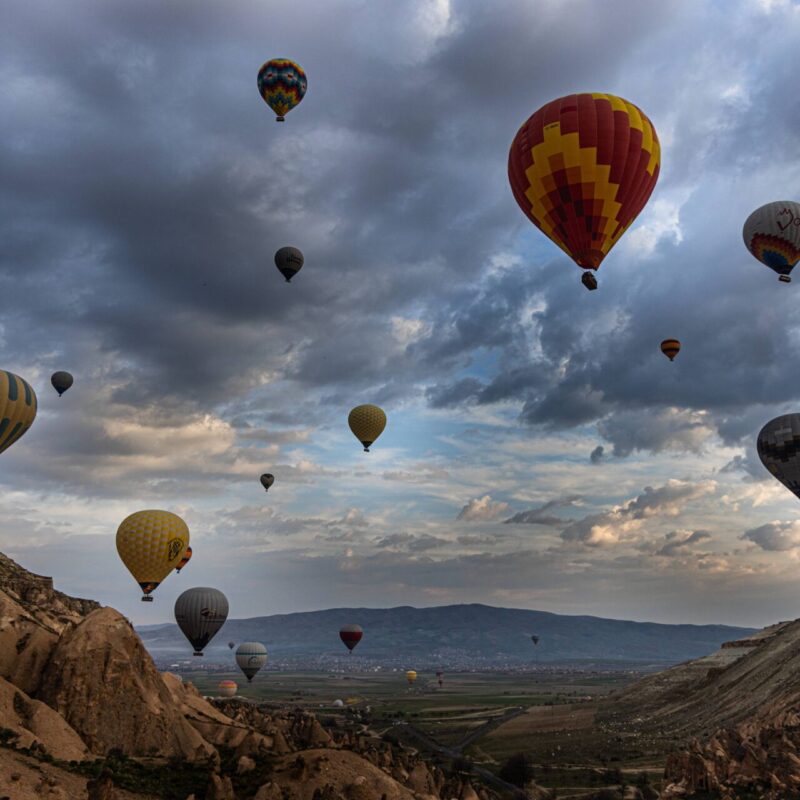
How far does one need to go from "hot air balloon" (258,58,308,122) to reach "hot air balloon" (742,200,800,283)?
51.5 m

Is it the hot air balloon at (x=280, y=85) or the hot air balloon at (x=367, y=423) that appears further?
the hot air balloon at (x=367, y=423)

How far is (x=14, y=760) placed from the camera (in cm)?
3866

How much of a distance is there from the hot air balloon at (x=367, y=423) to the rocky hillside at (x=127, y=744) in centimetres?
4083

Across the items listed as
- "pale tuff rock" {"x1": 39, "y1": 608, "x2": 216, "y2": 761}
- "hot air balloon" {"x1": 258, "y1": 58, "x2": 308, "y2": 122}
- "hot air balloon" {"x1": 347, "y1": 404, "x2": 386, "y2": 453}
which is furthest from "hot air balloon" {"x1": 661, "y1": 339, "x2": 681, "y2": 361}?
"pale tuff rock" {"x1": 39, "y1": 608, "x2": 216, "y2": 761}

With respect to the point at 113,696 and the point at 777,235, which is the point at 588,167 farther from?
the point at 113,696

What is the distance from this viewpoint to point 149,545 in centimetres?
6831

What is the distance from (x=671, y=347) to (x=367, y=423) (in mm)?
40057

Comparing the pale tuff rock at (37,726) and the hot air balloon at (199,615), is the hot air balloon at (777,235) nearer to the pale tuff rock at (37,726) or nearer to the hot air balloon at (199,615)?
the hot air balloon at (199,615)

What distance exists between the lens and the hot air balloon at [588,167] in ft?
168

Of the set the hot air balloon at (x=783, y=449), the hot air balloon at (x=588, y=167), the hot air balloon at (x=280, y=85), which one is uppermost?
the hot air balloon at (x=280, y=85)

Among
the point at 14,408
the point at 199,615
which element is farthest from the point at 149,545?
the point at 14,408

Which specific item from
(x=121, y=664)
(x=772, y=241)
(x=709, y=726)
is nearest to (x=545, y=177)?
(x=772, y=241)

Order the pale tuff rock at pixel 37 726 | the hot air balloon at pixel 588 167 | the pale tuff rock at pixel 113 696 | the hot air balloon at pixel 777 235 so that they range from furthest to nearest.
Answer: the hot air balloon at pixel 777 235
the hot air balloon at pixel 588 167
the pale tuff rock at pixel 113 696
the pale tuff rock at pixel 37 726

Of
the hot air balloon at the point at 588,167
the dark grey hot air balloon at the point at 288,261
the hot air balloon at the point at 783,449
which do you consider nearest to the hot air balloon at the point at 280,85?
the dark grey hot air balloon at the point at 288,261
